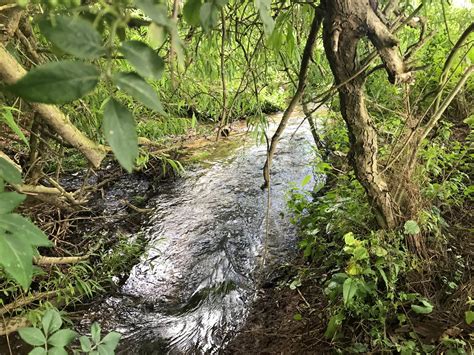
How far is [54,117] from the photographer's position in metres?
1.31

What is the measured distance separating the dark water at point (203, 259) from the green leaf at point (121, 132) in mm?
1488

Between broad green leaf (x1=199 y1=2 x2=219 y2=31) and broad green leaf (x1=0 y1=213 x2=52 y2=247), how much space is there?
451mm

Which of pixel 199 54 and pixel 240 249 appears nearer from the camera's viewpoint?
pixel 199 54

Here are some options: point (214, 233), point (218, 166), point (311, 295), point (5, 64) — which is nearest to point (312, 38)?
point (5, 64)

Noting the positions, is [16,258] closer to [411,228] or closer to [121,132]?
[121,132]

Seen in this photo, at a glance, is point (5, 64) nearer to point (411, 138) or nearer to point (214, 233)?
point (411, 138)

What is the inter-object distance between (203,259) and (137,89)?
3.02m

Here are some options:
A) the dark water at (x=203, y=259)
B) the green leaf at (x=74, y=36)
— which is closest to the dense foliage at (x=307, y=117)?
the green leaf at (x=74, y=36)

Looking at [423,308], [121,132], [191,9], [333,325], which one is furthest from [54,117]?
[423,308]

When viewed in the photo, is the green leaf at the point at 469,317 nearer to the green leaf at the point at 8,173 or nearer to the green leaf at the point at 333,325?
the green leaf at the point at 333,325

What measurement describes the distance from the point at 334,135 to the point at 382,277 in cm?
203

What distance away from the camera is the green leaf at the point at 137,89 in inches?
15.5

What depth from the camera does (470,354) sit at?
139 cm

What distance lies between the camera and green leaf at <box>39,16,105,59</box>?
377mm
